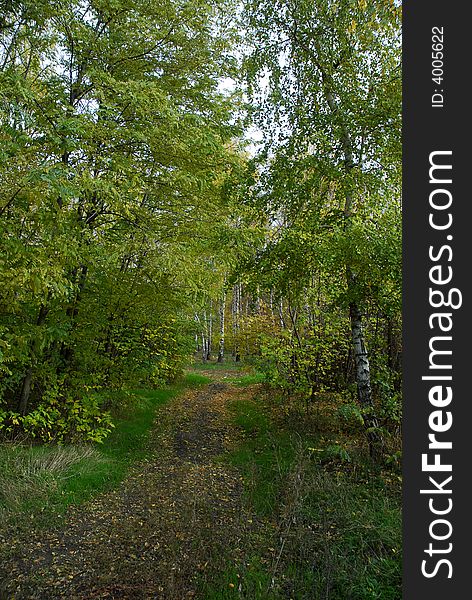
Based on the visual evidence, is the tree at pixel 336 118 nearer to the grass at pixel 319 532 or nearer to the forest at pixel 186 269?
the forest at pixel 186 269

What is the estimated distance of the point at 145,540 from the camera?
12.5 ft

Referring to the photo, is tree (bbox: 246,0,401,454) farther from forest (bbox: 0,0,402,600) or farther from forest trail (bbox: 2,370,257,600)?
forest trail (bbox: 2,370,257,600)

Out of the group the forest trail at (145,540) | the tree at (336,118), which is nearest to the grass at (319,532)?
the forest trail at (145,540)

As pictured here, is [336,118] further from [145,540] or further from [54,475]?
[54,475]

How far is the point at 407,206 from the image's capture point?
2053mm

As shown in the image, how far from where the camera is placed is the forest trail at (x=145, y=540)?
3162 mm

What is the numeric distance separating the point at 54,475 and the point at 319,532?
10.4 ft

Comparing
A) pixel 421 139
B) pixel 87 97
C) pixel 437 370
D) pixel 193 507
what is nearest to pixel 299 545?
pixel 193 507

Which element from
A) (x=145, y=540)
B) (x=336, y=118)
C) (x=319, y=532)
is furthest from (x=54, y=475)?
(x=336, y=118)

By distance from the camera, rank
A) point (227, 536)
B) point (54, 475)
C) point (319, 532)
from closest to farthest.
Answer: point (319, 532) < point (227, 536) < point (54, 475)

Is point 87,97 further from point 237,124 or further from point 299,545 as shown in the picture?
point 299,545

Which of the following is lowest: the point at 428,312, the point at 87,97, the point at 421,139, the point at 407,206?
the point at 428,312

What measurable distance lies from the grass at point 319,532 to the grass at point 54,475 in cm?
187

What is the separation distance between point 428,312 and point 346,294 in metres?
3.10
